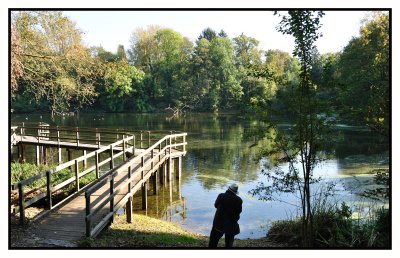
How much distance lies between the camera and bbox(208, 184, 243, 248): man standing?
7.21 m

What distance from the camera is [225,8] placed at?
6656 mm

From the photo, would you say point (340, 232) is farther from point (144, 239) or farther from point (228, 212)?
point (144, 239)

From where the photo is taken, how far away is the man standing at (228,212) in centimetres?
721

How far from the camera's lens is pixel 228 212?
730 centimetres

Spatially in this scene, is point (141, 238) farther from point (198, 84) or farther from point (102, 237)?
point (198, 84)

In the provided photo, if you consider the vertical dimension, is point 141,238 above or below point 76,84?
below

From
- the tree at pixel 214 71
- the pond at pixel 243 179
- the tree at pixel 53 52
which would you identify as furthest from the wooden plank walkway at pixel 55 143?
the tree at pixel 214 71

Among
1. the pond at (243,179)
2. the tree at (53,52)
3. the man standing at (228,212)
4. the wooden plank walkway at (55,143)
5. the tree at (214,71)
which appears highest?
the tree at (214,71)

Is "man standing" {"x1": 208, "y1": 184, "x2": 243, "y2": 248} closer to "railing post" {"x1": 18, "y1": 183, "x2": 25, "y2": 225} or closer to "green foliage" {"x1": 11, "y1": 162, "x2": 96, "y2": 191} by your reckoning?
"railing post" {"x1": 18, "y1": 183, "x2": 25, "y2": 225}

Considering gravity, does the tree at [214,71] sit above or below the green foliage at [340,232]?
above

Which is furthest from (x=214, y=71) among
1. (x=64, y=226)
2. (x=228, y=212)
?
(x=228, y=212)

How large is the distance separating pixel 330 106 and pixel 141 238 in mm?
4799

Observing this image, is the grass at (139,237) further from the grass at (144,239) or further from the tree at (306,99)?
the tree at (306,99)
